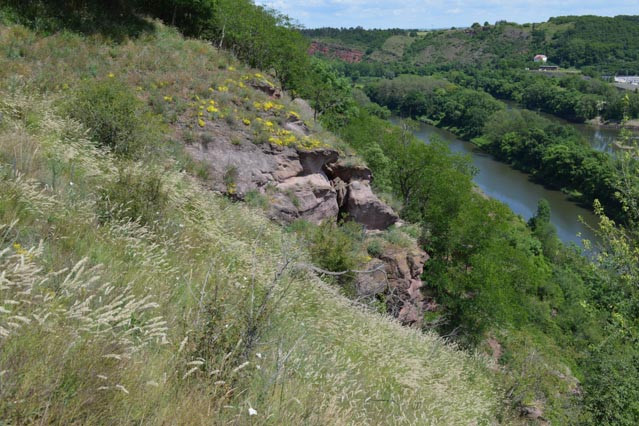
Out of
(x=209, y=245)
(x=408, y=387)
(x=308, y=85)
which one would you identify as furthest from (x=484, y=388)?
(x=308, y=85)

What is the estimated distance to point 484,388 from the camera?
7742 millimetres

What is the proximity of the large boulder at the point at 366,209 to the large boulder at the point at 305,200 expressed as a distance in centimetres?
67

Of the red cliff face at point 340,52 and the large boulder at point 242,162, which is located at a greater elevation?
the red cliff face at point 340,52

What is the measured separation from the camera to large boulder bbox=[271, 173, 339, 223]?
12133mm

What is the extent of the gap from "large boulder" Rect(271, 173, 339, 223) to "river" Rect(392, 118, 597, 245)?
26.7 meters

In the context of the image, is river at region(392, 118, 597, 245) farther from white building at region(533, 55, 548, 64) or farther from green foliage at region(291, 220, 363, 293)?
white building at region(533, 55, 548, 64)

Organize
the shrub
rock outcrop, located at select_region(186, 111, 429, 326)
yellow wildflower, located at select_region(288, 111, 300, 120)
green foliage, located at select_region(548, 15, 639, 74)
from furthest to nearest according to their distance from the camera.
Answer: green foliage, located at select_region(548, 15, 639, 74) → yellow wildflower, located at select_region(288, 111, 300, 120) → the shrub → rock outcrop, located at select_region(186, 111, 429, 326)

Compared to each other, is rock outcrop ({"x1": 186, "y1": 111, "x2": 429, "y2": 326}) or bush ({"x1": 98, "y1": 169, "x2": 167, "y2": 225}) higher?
bush ({"x1": 98, "y1": 169, "x2": 167, "y2": 225})

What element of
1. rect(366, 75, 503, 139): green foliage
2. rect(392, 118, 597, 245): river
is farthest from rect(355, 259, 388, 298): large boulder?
rect(366, 75, 503, 139): green foliage

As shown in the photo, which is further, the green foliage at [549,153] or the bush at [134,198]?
the green foliage at [549,153]

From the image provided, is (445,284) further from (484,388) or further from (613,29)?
(613,29)

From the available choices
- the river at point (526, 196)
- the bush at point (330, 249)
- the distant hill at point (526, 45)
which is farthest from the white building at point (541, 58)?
the bush at point (330, 249)

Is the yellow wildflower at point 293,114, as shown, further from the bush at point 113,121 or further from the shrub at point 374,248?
the bush at point 113,121

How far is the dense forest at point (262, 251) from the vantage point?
2373 mm
